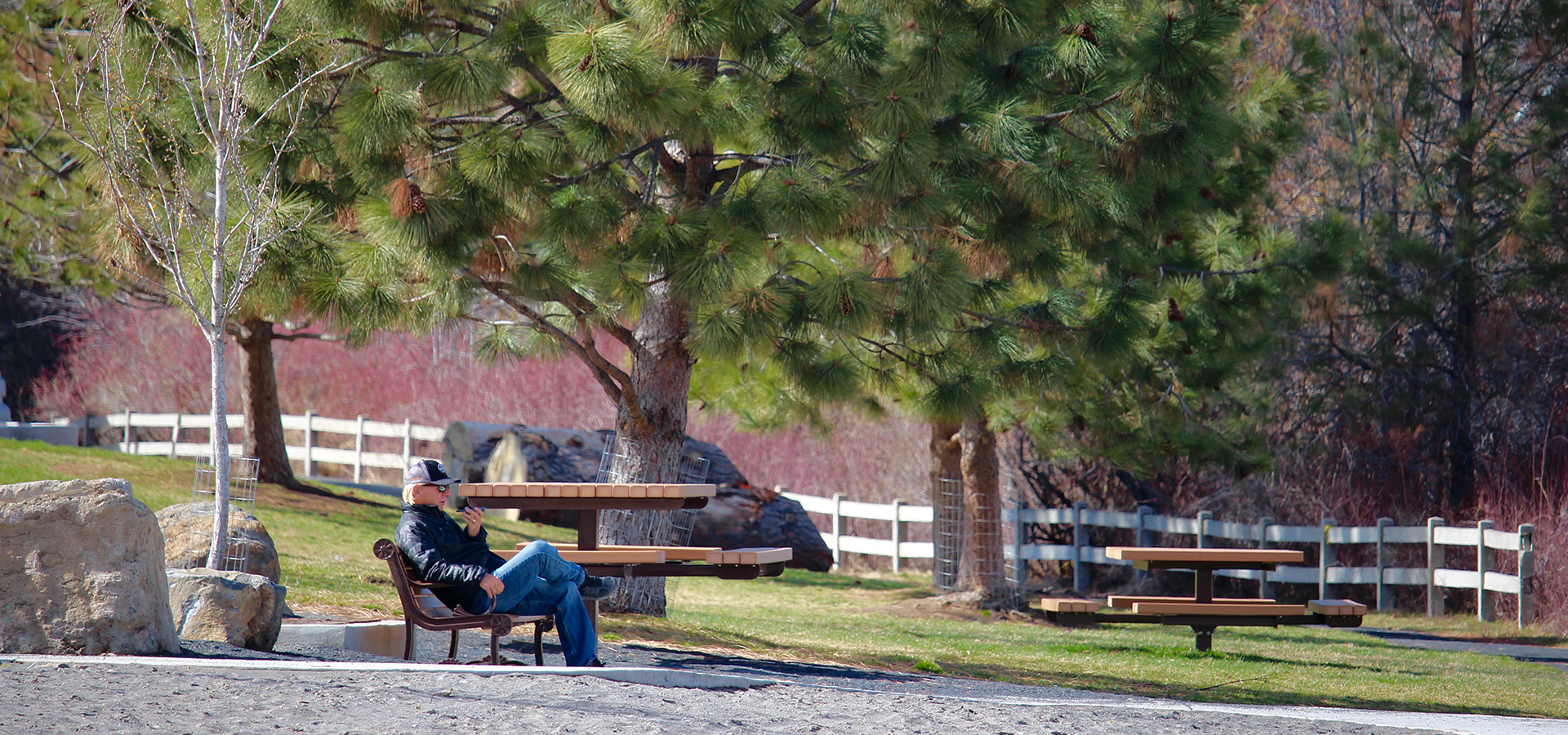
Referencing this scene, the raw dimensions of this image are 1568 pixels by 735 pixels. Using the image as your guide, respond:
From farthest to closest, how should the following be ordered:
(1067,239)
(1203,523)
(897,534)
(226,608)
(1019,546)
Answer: (897,534)
(1019,546)
(1203,523)
(1067,239)
(226,608)

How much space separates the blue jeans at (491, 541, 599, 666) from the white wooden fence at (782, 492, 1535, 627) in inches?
246

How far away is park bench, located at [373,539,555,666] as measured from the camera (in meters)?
6.32

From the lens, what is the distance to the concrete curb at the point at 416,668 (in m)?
5.73

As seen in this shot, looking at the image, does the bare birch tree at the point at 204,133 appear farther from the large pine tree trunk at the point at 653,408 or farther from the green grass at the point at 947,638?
the large pine tree trunk at the point at 653,408

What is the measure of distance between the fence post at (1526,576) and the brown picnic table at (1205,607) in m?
3.51

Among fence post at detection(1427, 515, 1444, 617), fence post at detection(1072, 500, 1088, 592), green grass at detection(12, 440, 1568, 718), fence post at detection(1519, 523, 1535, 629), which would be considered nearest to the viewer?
green grass at detection(12, 440, 1568, 718)

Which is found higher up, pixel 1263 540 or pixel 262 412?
pixel 262 412

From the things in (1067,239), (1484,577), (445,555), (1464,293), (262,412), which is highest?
(1464,293)

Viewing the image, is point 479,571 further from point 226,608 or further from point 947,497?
point 947,497

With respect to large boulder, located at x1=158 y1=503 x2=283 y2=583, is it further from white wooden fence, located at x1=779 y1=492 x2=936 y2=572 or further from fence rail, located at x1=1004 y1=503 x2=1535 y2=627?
white wooden fence, located at x1=779 y1=492 x2=936 y2=572

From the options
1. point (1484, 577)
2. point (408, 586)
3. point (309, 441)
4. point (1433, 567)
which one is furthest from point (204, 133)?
point (309, 441)

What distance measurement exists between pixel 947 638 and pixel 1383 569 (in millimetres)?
5438

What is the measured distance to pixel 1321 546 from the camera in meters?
14.5

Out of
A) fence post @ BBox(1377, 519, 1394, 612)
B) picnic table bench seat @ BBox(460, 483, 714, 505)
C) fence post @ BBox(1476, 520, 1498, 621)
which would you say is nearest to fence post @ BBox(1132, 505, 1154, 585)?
fence post @ BBox(1377, 519, 1394, 612)
